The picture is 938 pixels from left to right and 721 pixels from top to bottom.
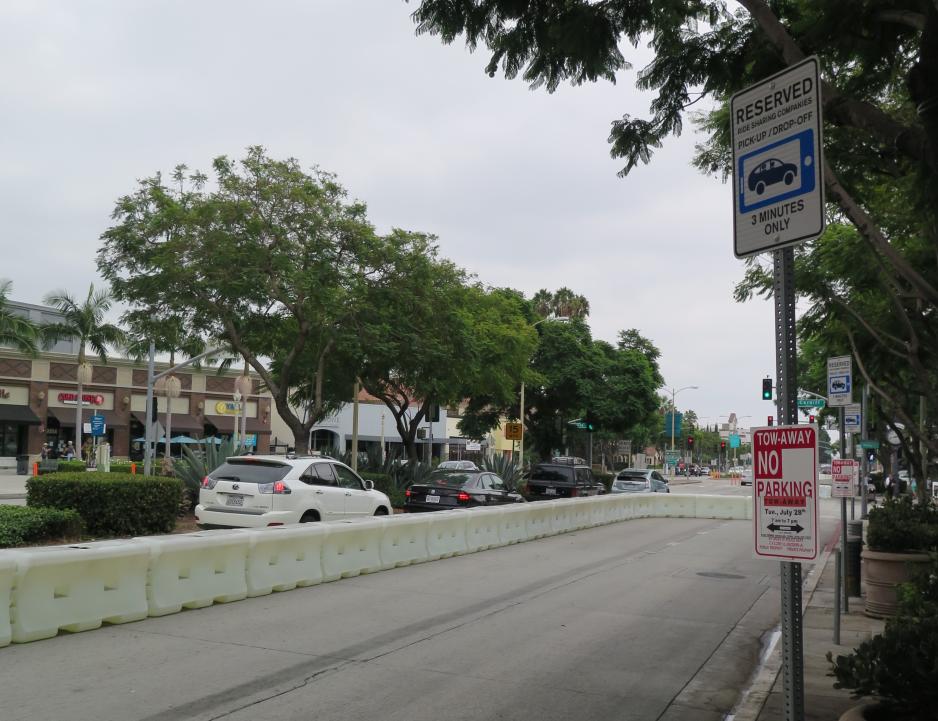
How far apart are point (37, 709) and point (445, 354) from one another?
19293mm

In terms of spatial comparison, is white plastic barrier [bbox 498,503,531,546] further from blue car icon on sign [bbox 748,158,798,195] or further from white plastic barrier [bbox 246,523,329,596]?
blue car icon on sign [bbox 748,158,798,195]

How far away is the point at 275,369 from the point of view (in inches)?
1297

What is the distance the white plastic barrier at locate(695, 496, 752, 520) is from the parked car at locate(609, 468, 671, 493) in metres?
9.51

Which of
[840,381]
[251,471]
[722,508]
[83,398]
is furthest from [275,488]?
[83,398]

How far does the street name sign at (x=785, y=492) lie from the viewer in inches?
152

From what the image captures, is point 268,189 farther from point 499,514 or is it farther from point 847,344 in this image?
point 847,344

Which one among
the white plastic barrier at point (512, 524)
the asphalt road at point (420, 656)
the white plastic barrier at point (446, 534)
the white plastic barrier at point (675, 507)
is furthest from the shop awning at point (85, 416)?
the asphalt road at point (420, 656)

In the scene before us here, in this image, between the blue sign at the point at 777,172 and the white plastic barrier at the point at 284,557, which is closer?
the blue sign at the point at 777,172

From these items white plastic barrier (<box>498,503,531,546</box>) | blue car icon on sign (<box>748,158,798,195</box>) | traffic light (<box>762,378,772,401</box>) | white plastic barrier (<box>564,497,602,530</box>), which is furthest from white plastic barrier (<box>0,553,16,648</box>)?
traffic light (<box>762,378,772,401</box>)

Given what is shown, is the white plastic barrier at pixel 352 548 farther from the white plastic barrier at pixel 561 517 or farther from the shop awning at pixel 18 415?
the shop awning at pixel 18 415

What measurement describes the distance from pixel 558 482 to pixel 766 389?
7.30 metres

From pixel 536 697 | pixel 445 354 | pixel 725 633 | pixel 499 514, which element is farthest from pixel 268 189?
pixel 536 697

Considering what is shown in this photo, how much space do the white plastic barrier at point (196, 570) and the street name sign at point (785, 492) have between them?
703 cm

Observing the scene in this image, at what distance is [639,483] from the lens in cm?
3938
